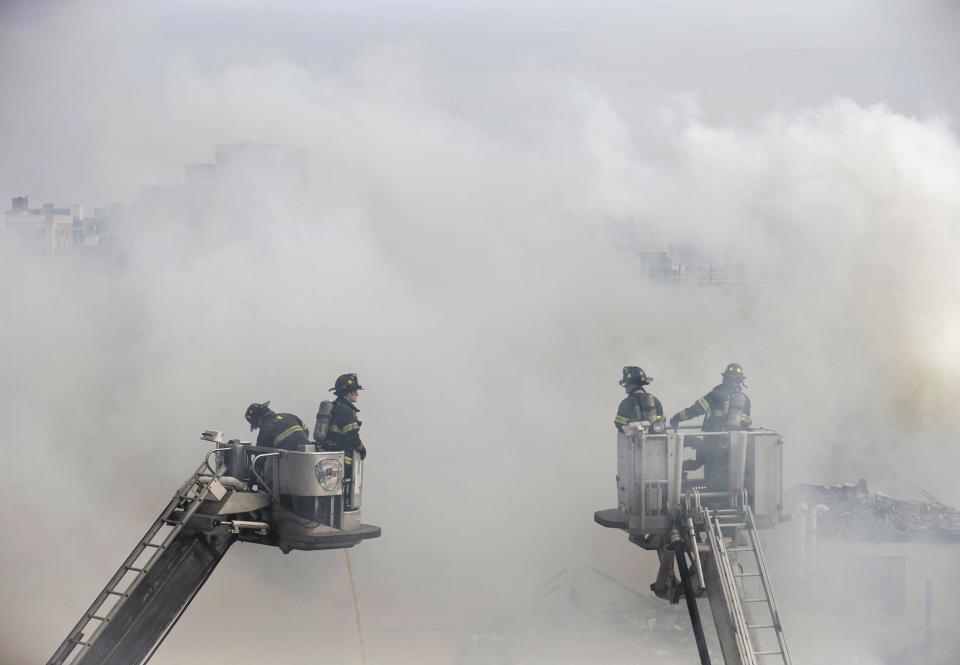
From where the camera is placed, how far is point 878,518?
45.5 ft

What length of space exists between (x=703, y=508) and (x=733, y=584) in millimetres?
602

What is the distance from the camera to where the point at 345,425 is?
9.21 meters

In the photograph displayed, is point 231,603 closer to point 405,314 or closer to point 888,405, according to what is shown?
point 405,314

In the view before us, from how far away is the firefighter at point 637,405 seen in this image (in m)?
9.17

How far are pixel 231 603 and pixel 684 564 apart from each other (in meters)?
6.11

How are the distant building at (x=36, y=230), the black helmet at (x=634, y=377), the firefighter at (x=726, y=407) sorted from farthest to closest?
the distant building at (x=36, y=230) → the firefighter at (x=726, y=407) → the black helmet at (x=634, y=377)

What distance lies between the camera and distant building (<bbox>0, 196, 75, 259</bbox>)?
1370cm

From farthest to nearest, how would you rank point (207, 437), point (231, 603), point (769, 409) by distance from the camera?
point (769, 409) → point (231, 603) → point (207, 437)

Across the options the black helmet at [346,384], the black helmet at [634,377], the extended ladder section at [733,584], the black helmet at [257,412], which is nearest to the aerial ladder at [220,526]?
the black helmet at [257,412]

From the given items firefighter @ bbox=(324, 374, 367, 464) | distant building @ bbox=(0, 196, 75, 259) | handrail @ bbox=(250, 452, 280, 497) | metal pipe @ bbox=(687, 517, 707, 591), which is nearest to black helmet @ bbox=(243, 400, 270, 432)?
handrail @ bbox=(250, 452, 280, 497)

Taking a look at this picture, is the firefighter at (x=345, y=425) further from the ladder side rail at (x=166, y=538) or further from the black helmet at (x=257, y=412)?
the ladder side rail at (x=166, y=538)

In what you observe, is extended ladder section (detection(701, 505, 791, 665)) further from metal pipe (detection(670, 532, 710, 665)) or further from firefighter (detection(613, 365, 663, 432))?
firefighter (detection(613, 365, 663, 432))

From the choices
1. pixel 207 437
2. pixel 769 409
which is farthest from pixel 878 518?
pixel 207 437

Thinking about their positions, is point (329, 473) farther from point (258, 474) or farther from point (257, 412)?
point (257, 412)
